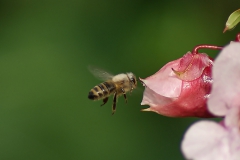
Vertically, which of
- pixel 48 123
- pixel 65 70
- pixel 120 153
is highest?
pixel 65 70

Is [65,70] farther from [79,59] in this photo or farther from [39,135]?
[39,135]

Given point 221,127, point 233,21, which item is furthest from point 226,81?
point 233,21

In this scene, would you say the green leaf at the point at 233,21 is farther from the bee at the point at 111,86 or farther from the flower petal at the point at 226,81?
the bee at the point at 111,86

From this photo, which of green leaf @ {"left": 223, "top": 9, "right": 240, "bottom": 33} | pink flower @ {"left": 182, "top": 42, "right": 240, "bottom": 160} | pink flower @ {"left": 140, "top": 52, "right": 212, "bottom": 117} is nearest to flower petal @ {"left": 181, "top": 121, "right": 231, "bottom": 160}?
pink flower @ {"left": 182, "top": 42, "right": 240, "bottom": 160}

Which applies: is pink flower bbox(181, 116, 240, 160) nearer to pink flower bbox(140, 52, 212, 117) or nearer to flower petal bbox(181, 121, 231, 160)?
flower petal bbox(181, 121, 231, 160)

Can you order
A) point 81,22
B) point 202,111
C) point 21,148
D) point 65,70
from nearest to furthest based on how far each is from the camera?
point 202,111, point 21,148, point 65,70, point 81,22

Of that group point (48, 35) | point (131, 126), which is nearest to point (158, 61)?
point (131, 126)
